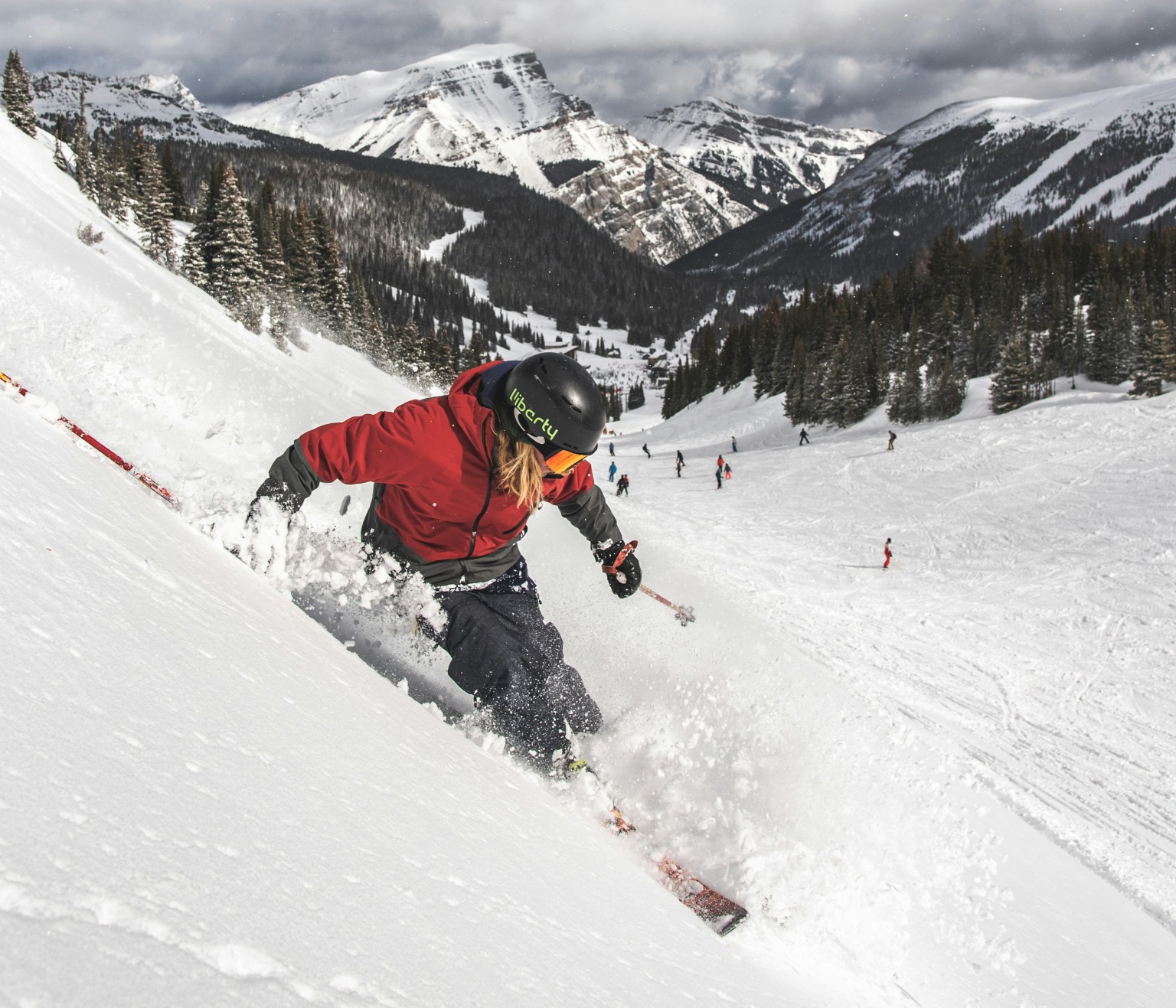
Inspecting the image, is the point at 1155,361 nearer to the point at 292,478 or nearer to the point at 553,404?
the point at 553,404

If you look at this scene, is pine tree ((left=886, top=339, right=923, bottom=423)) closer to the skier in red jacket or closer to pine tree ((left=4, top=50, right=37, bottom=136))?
the skier in red jacket

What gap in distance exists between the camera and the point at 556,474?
4199mm

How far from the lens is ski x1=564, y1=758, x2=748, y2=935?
3198mm

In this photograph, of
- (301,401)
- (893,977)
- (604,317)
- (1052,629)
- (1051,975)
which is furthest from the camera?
(604,317)

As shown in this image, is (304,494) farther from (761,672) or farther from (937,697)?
(937,697)

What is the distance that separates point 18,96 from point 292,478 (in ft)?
193

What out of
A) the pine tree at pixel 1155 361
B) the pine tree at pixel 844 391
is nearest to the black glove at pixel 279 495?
the pine tree at pixel 1155 361

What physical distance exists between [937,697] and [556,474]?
360 inches

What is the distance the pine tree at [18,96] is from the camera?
44.6 meters

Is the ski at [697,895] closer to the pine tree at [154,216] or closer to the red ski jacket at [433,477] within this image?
the red ski jacket at [433,477]

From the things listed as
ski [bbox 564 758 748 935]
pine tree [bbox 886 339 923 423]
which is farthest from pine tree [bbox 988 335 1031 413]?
ski [bbox 564 758 748 935]

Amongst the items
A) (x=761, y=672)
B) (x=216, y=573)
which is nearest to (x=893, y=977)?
(x=761, y=672)

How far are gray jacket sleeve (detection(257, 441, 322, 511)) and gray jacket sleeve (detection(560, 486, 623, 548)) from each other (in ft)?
5.45

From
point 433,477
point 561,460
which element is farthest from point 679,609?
point 433,477
